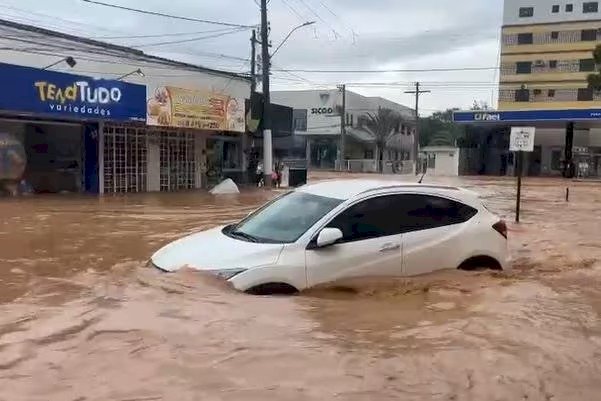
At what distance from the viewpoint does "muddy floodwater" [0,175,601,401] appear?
4215mm

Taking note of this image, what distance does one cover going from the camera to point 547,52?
6794 centimetres

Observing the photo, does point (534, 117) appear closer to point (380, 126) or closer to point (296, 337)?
point (380, 126)

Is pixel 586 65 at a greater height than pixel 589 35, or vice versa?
pixel 589 35

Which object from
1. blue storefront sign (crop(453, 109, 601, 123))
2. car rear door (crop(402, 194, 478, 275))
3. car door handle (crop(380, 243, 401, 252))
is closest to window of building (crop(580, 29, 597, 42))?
blue storefront sign (crop(453, 109, 601, 123))

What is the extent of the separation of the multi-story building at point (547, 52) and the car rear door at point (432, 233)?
62816mm

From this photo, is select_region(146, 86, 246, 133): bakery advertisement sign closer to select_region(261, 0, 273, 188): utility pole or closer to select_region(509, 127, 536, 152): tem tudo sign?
select_region(261, 0, 273, 188): utility pole

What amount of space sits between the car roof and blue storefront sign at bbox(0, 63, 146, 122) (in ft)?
46.0

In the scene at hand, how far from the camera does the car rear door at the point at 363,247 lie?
6.56 meters

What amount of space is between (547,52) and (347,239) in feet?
221

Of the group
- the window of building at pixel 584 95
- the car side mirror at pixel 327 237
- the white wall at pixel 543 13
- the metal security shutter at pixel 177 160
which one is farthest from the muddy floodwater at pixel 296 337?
the white wall at pixel 543 13

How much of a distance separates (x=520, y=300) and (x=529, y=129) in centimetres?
929

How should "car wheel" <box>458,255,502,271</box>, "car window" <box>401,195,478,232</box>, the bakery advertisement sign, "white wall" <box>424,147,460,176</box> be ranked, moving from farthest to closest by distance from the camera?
"white wall" <box>424,147,460,176</box> < the bakery advertisement sign < "car wheel" <box>458,255,502,271</box> < "car window" <box>401,195,478,232</box>

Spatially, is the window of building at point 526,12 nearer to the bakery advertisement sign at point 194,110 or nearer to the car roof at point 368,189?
the bakery advertisement sign at point 194,110

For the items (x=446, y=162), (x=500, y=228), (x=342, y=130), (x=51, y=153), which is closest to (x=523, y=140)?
(x=500, y=228)
